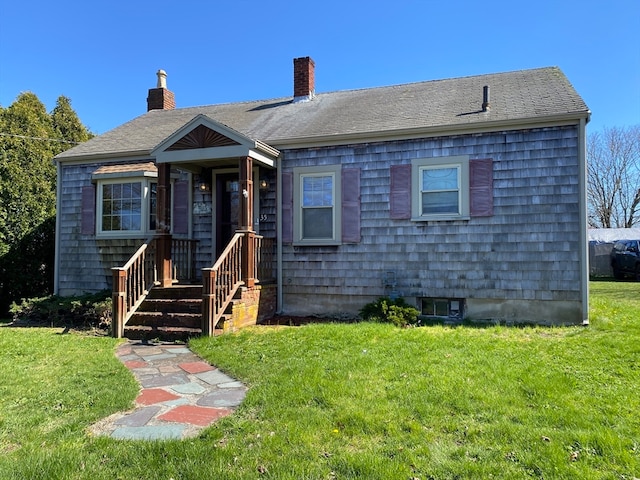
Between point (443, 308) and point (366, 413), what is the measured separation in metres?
5.34

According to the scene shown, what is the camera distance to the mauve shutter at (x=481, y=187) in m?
8.06

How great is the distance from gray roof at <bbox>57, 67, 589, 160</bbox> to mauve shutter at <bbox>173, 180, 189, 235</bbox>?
113cm

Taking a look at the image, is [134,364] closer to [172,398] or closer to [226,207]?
[172,398]

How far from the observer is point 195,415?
3.72m

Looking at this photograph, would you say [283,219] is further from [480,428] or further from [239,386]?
[480,428]

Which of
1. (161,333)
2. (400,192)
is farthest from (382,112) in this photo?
(161,333)

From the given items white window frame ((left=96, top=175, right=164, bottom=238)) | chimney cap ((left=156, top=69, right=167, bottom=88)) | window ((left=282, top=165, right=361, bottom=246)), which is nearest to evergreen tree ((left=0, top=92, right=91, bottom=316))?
white window frame ((left=96, top=175, right=164, bottom=238))

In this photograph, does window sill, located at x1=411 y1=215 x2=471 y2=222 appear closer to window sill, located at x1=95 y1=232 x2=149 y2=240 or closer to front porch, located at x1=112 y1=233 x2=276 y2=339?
front porch, located at x1=112 y1=233 x2=276 y2=339

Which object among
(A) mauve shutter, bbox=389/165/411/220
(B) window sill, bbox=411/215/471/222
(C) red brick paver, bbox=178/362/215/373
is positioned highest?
(A) mauve shutter, bbox=389/165/411/220

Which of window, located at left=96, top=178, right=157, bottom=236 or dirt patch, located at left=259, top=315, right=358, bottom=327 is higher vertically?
window, located at left=96, top=178, right=157, bottom=236

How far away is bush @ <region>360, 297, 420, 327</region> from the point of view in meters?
7.71

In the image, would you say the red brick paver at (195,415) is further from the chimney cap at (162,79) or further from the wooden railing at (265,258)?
the chimney cap at (162,79)

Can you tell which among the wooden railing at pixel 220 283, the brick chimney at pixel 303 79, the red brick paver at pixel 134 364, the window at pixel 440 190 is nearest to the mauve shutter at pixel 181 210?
the wooden railing at pixel 220 283

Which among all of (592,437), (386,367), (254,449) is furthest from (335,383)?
(592,437)
